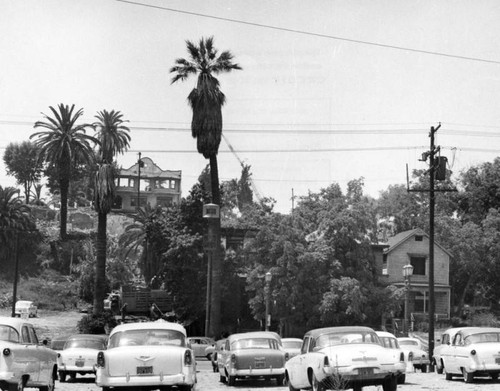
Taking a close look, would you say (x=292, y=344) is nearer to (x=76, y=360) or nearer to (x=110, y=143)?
(x=76, y=360)

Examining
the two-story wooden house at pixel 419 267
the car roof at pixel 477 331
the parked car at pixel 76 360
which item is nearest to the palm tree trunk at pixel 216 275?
the two-story wooden house at pixel 419 267

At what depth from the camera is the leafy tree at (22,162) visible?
119812 mm

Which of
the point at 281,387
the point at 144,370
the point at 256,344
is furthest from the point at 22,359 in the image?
the point at 256,344

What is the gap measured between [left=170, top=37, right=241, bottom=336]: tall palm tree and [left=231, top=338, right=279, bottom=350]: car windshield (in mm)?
25088

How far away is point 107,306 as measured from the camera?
220ft

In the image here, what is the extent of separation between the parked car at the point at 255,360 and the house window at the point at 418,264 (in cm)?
4200

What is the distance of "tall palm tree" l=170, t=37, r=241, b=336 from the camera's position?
5162 centimetres

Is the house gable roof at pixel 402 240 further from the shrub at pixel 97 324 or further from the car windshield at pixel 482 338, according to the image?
the car windshield at pixel 482 338

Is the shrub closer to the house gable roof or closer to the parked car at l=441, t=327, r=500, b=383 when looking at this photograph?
the house gable roof

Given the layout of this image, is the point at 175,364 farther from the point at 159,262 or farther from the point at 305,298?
the point at 159,262

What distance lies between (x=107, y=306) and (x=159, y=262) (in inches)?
229

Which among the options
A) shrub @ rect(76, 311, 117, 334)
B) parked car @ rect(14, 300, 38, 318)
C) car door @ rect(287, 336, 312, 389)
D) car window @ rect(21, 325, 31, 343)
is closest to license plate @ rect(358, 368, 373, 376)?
car door @ rect(287, 336, 312, 389)

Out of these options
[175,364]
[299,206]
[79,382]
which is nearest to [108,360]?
[175,364]

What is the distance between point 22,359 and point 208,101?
36838 mm
